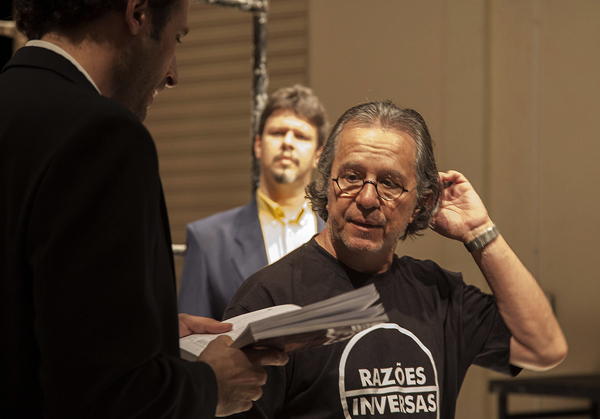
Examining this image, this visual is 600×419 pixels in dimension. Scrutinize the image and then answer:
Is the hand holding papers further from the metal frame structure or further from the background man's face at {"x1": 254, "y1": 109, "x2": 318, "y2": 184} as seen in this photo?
the metal frame structure

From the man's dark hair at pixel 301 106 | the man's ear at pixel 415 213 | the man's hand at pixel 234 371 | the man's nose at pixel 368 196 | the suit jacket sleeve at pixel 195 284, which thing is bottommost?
the suit jacket sleeve at pixel 195 284

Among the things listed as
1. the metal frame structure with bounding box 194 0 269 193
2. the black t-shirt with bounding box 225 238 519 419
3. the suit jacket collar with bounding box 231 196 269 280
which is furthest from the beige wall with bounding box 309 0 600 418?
the suit jacket collar with bounding box 231 196 269 280

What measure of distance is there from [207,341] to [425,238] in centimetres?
93

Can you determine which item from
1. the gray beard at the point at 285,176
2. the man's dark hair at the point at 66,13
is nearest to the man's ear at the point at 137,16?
the man's dark hair at the point at 66,13

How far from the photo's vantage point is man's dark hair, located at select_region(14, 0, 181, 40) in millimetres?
1067

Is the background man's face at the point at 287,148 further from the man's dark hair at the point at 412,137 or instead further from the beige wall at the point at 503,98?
the man's dark hair at the point at 412,137

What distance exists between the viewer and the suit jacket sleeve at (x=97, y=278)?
2.97 ft

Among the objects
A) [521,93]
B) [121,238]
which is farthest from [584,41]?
[121,238]

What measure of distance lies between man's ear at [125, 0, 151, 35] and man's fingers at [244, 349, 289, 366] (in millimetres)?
552

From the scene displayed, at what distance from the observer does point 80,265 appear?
35.6 inches

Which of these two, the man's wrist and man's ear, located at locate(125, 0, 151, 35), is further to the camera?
the man's wrist

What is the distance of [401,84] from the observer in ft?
7.34

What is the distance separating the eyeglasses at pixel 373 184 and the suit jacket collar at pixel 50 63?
0.81 metres

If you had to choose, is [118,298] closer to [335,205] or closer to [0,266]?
[0,266]
